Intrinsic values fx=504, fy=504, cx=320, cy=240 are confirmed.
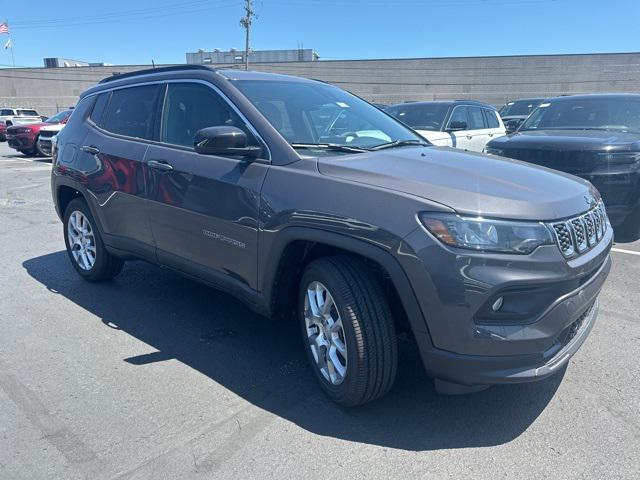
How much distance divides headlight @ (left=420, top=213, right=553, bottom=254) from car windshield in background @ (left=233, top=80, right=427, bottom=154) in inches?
41.6

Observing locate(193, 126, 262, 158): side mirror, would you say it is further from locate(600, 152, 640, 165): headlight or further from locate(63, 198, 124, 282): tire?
locate(600, 152, 640, 165): headlight

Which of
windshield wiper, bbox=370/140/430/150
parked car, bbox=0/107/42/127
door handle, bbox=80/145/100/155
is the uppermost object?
windshield wiper, bbox=370/140/430/150

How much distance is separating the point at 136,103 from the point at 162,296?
5.64ft

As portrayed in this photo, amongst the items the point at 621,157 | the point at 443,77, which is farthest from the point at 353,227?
the point at 443,77

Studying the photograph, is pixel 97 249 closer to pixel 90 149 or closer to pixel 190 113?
pixel 90 149

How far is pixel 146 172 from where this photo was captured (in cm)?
390

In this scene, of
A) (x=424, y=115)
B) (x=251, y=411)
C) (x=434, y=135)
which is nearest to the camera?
(x=251, y=411)

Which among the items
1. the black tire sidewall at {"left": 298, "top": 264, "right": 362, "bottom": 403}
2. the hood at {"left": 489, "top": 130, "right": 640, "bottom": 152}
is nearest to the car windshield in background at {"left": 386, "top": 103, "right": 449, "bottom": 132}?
the hood at {"left": 489, "top": 130, "right": 640, "bottom": 152}

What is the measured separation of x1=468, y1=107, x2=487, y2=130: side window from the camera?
1012cm

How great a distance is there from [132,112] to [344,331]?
2844mm

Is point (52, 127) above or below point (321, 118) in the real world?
below

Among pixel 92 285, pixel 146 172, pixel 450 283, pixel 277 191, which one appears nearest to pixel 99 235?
pixel 92 285

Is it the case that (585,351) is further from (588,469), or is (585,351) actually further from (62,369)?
(62,369)

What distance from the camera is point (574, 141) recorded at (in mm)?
6059
